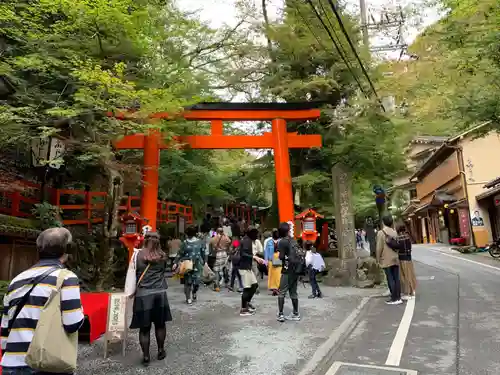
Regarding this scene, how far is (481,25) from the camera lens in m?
9.58

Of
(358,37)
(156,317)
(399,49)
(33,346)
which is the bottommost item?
(156,317)

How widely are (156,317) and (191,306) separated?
12.4 feet

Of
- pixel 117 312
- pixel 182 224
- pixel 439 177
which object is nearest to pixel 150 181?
pixel 182 224

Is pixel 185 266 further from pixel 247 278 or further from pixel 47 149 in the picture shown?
pixel 47 149

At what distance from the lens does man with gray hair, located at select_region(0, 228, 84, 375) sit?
2.37m

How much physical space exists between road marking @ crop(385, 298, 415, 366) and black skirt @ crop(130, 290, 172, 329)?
3031 mm

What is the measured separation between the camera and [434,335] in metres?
5.66

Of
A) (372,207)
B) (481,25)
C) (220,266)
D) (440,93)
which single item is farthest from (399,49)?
(220,266)

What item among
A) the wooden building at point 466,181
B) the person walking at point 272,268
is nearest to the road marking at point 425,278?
the person walking at point 272,268

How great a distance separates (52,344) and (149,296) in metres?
2.40

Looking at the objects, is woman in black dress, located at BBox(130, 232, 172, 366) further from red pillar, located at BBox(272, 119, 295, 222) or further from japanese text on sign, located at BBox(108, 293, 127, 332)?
red pillar, located at BBox(272, 119, 295, 222)

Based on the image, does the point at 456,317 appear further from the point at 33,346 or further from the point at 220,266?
the point at 33,346

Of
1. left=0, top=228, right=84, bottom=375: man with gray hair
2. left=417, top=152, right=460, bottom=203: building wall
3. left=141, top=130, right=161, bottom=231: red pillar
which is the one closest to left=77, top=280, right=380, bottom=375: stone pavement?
left=0, top=228, right=84, bottom=375: man with gray hair

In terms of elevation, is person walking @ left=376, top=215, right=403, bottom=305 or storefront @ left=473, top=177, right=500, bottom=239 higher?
storefront @ left=473, top=177, right=500, bottom=239
